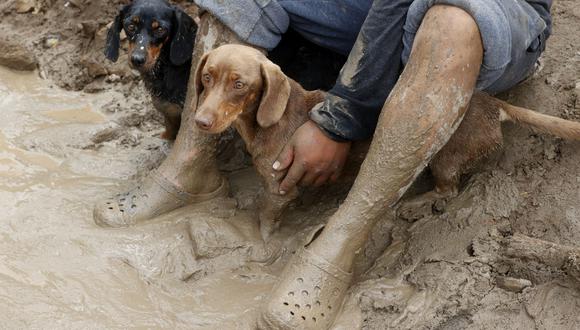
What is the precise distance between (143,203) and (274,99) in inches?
28.2

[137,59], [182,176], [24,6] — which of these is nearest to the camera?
[182,176]

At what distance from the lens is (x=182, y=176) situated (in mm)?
2854

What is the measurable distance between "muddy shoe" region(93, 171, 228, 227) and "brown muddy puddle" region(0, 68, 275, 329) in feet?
0.17

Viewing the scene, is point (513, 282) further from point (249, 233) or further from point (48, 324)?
point (48, 324)

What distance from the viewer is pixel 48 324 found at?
7.28ft

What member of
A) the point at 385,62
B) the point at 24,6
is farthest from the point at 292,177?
the point at 24,6

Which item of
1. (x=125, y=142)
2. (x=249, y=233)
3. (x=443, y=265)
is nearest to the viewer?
(x=443, y=265)

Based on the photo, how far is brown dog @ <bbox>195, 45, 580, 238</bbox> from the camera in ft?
8.04

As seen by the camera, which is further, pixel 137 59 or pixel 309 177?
pixel 137 59

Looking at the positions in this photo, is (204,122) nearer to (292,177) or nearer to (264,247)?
(292,177)

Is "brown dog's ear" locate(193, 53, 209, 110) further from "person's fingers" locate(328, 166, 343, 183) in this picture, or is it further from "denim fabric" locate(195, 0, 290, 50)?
"person's fingers" locate(328, 166, 343, 183)

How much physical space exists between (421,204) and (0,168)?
1.88 meters

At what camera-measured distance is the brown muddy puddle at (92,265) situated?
2311mm

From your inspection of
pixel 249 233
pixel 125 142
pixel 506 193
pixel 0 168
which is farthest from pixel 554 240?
pixel 0 168
